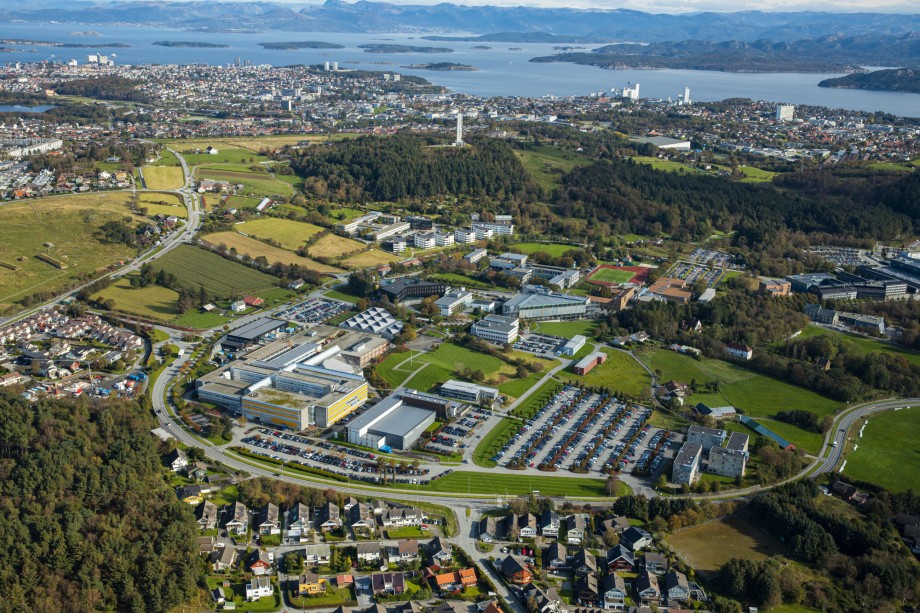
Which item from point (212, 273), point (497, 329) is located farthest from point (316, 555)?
point (212, 273)

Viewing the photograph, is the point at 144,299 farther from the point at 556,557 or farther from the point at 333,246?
the point at 556,557

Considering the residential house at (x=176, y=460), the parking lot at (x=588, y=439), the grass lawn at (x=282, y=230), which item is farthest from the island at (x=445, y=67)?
the residential house at (x=176, y=460)

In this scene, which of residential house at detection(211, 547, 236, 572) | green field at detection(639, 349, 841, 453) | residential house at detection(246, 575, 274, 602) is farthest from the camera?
green field at detection(639, 349, 841, 453)

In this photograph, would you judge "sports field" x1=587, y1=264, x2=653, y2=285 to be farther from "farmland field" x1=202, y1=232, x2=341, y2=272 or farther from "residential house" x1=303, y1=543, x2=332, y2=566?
"residential house" x1=303, y1=543, x2=332, y2=566

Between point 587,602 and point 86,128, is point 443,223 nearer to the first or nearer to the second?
point 587,602

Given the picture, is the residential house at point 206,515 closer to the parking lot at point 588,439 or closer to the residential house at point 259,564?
the residential house at point 259,564

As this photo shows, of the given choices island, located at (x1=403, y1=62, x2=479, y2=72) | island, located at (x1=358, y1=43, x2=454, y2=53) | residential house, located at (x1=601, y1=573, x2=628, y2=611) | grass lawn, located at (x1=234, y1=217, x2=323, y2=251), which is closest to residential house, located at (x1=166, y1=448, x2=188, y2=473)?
residential house, located at (x1=601, y1=573, x2=628, y2=611)
